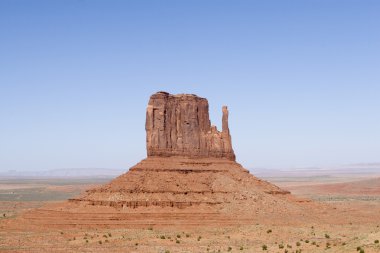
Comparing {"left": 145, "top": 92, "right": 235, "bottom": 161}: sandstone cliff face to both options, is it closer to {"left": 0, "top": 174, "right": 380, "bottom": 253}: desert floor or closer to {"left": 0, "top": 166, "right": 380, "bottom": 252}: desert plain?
{"left": 0, "top": 166, "right": 380, "bottom": 252}: desert plain

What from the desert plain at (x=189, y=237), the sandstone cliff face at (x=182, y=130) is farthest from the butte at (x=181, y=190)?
the desert plain at (x=189, y=237)

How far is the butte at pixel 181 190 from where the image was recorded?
3199 inches

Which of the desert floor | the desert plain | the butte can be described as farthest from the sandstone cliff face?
the desert floor

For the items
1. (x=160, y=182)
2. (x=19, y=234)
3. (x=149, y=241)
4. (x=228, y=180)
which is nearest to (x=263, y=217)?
(x=228, y=180)

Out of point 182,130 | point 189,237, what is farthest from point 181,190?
point 189,237

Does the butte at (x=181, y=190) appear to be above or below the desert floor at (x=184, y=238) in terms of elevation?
above

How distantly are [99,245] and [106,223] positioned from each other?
1191 cm

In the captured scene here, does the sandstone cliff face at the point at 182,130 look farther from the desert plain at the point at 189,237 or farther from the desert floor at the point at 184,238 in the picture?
the desert floor at the point at 184,238

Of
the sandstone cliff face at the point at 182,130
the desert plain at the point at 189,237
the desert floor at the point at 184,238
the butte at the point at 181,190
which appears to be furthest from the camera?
the sandstone cliff face at the point at 182,130

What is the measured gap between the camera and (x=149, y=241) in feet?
227

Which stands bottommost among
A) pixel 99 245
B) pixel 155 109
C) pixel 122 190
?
pixel 99 245

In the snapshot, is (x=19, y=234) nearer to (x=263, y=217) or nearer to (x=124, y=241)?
(x=124, y=241)

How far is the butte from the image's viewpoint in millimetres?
81250

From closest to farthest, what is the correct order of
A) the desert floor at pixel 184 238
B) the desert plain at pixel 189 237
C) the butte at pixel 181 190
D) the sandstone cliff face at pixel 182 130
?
the desert floor at pixel 184 238 < the desert plain at pixel 189 237 < the butte at pixel 181 190 < the sandstone cliff face at pixel 182 130
